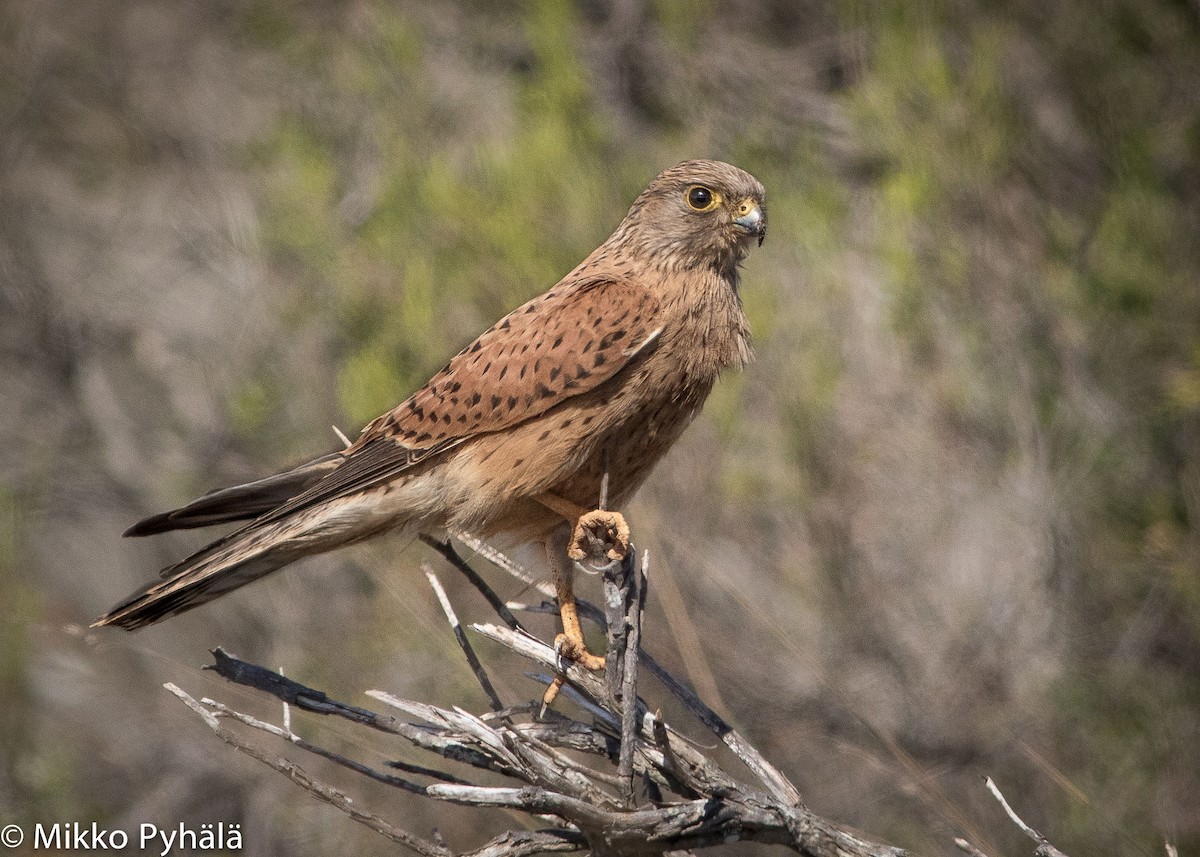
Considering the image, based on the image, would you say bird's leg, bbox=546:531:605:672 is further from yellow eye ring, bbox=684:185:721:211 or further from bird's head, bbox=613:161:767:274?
yellow eye ring, bbox=684:185:721:211

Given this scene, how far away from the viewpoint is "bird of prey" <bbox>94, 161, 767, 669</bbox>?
309cm

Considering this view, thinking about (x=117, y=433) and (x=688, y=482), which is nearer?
(x=688, y=482)

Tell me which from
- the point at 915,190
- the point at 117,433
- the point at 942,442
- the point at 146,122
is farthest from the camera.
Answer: the point at 146,122

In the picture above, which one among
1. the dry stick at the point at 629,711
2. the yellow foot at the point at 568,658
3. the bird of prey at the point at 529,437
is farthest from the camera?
the bird of prey at the point at 529,437

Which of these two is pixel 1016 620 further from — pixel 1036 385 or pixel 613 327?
pixel 613 327

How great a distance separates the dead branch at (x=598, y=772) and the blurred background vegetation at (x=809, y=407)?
1.36 meters

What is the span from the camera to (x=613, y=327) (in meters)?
3.18

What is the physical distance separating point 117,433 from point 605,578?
451 cm

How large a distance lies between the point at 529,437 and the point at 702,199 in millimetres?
869

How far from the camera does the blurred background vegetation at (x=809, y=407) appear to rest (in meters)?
4.82

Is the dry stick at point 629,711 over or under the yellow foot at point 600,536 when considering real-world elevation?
under

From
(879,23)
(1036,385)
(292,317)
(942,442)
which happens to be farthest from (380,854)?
(879,23)

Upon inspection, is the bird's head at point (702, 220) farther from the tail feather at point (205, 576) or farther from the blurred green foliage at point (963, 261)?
the blurred green foliage at point (963, 261)

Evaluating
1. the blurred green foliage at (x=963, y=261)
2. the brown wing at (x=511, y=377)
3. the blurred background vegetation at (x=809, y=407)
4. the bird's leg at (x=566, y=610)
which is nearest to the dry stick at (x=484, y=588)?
the bird's leg at (x=566, y=610)
